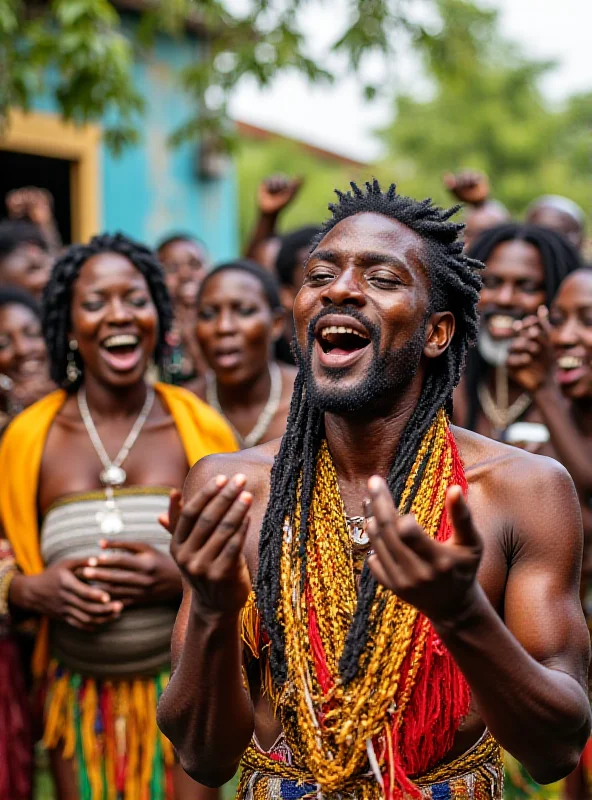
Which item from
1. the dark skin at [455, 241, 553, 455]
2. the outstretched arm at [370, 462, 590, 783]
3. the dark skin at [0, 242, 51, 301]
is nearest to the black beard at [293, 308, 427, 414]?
the outstretched arm at [370, 462, 590, 783]

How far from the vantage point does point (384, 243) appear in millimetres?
2641

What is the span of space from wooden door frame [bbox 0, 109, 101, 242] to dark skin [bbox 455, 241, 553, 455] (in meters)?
6.39

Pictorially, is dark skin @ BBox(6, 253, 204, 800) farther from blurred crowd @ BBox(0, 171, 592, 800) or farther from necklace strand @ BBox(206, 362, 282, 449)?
A: necklace strand @ BBox(206, 362, 282, 449)

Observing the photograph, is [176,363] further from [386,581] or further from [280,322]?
[386,581]

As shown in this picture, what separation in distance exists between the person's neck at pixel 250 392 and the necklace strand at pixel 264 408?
0.03 meters

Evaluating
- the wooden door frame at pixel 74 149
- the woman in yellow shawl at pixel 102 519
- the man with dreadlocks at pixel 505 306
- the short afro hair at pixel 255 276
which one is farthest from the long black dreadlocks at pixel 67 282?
the wooden door frame at pixel 74 149

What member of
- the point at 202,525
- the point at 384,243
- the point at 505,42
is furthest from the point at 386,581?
the point at 505,42

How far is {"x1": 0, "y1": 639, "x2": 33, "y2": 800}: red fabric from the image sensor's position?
4.43 metres

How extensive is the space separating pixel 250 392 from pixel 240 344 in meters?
0.26

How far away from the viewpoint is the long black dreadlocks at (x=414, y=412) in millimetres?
2570

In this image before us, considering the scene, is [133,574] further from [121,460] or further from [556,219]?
[556,219]

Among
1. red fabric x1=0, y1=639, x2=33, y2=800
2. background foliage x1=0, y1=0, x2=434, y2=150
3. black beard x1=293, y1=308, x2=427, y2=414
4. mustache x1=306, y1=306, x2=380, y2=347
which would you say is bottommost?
red fabric x1=0, y1=639, x2=33, y2=800

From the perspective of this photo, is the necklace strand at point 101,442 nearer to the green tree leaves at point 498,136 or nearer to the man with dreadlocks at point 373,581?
the man with dreadlocks at point 373,581

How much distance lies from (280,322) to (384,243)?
3025 millimetres
